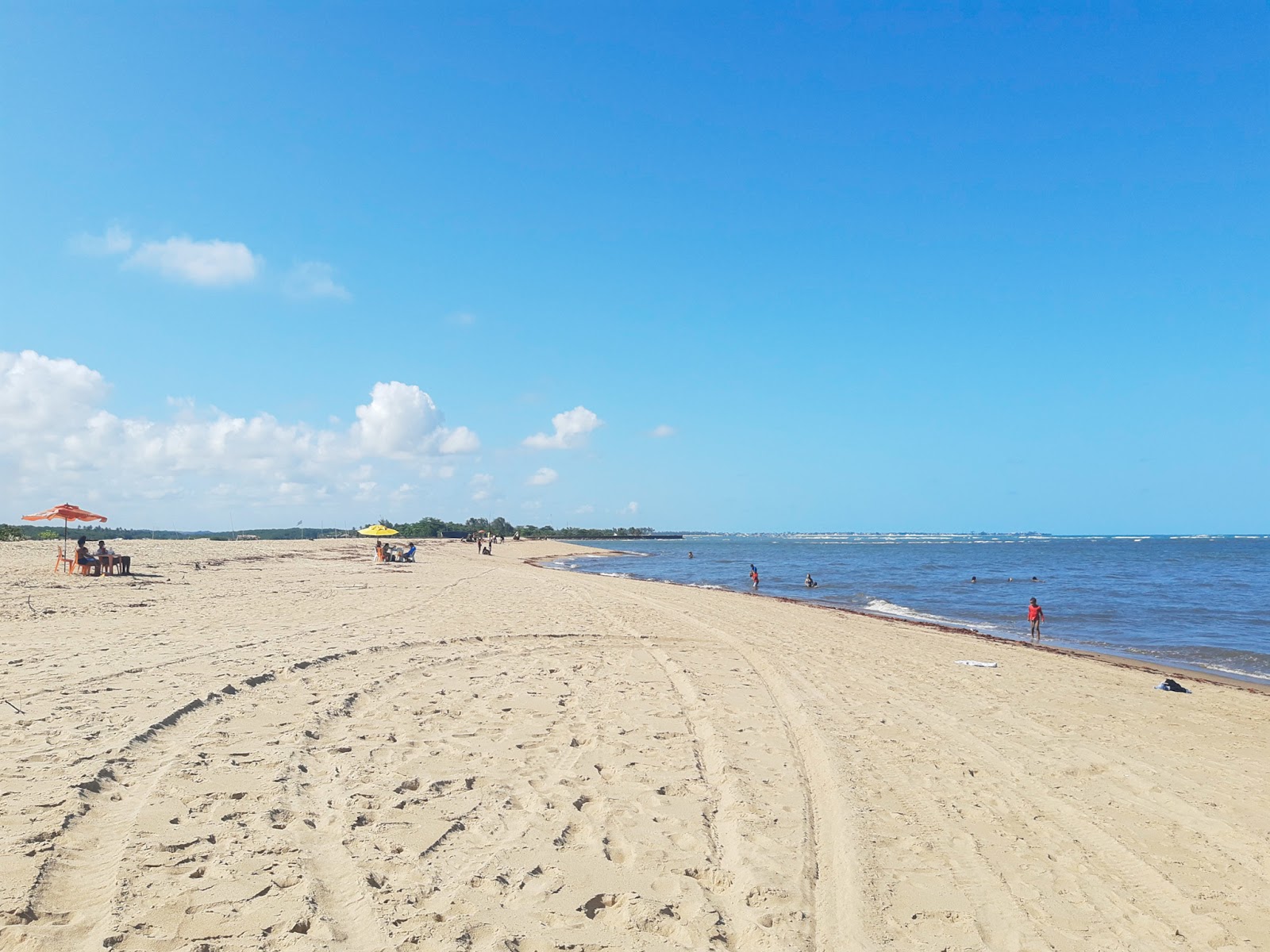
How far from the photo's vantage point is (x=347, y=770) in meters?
5.60

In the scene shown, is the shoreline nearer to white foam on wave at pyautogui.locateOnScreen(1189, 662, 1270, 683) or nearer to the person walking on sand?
white foam on wave at pyautogui.locateOnScreen(1189, 662, 1270, 683)

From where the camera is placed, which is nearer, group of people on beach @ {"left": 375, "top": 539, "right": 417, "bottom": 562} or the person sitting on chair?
the person sitting on chair

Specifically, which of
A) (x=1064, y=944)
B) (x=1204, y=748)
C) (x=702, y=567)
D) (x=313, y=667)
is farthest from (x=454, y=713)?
(x=702, y=567)

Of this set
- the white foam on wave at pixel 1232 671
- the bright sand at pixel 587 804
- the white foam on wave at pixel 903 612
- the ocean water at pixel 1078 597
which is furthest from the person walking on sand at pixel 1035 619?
the bright sand at pixel 587 804

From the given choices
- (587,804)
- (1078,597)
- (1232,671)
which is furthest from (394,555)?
(587,804)

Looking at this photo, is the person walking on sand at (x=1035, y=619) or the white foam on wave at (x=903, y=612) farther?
the white foam on wave at (x=903, y=612)

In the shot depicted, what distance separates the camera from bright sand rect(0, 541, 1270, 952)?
379 cm

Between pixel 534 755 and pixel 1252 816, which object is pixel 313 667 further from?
pixel 1252 816

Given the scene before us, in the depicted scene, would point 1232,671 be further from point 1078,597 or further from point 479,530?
point 479,530

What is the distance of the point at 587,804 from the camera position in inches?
208

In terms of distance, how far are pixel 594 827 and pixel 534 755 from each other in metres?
1.50

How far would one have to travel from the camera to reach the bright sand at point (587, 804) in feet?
12.4

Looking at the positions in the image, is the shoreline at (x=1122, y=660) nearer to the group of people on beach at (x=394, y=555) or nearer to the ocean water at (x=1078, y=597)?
the ocean water at (x=1078, y=597)

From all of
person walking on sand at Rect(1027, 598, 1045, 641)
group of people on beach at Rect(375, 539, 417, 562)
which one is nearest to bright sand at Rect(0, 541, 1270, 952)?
person walking on sand at Rect(1027, 598, 1045, 641)
